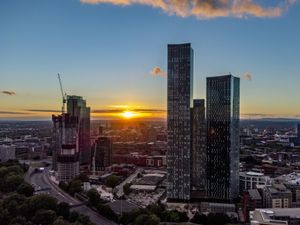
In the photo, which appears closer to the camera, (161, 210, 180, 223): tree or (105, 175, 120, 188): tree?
(161, 210, 180, 223): tree

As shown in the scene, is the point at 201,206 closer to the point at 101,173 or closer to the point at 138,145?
the point at 101,173

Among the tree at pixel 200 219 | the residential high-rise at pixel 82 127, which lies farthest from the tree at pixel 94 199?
the residential high-rise at pixel 82 127

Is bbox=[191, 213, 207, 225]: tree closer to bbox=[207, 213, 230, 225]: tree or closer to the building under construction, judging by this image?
bbox=[207, 213, 230, 225]: tree

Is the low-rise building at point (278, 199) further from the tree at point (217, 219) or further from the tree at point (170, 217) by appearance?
the tree at point (170, 217)

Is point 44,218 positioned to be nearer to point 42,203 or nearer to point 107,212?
point 42,203

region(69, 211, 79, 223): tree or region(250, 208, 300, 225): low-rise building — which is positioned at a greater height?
region(250, 208, 300, 225): low-rise building

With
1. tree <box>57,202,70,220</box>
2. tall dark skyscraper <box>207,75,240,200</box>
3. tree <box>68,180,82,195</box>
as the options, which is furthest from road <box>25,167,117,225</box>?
tall dark skyscraper <box>207,75,240,200</box>

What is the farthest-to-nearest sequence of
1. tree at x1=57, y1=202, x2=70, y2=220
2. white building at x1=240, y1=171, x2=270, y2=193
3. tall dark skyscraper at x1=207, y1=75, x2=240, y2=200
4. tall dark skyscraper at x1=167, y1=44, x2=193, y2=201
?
white building at x1=240, y1=171, x2=270, y2=193 < tall dark skyscraper at x1=207, y1=75, x2=240, y2=200 < tall dark skyscraper at x1=167, y1=44, x2=193, y2=201 < tree at x1=57, y1=202, x2=70, y2=220
